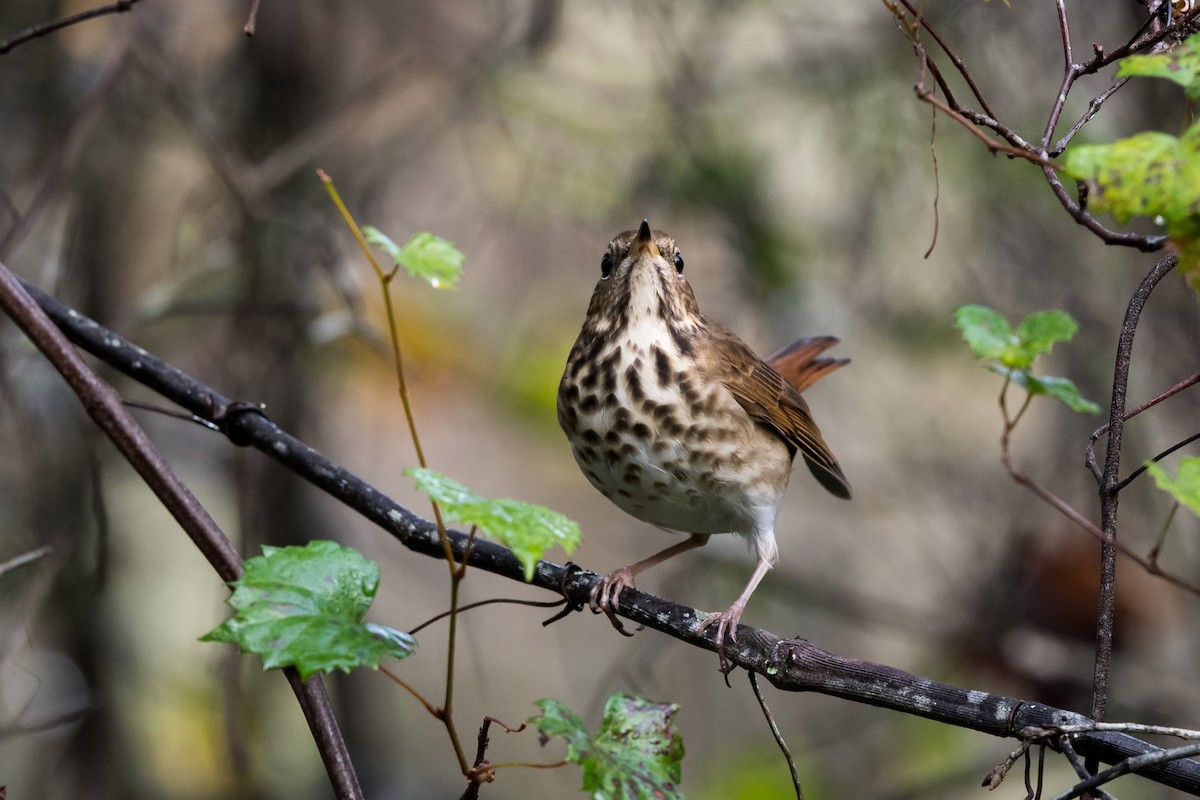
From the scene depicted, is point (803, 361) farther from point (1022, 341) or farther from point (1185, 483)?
point (1185, 483)

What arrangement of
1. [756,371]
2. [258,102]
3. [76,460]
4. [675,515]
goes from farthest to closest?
[258,102]
[76,460]
[756,371]
[675,515]

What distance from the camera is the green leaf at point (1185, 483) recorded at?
1348 millimetres

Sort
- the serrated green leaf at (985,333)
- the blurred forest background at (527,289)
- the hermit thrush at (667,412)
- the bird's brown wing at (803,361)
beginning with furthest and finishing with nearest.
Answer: the blurred forest background at (527,289) → the bird's brown wing at (803,361) → the hermit thrush at (667,412) → the serrated green leaf at (985,333)

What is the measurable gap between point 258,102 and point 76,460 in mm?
1505

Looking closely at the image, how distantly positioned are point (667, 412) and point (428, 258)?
1.17m

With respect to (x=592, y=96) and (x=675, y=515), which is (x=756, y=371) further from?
(x=592, y=96)

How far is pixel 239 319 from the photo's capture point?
167 inches

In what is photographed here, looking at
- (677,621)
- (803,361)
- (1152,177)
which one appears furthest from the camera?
(803,361)

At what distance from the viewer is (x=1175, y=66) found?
1464 mm

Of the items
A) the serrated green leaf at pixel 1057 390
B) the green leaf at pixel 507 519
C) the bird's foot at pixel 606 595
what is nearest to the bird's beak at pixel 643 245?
the bird's foot at pixel 606 595

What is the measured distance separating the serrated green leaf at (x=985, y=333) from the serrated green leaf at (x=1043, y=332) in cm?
2

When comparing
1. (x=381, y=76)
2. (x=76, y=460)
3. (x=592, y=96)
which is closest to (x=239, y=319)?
(x=76, y=460)

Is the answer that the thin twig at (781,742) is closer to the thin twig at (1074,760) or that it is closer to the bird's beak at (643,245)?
the thin twig at (1074,760)

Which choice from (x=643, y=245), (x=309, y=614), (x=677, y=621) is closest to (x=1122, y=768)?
(x=677, y=621)
